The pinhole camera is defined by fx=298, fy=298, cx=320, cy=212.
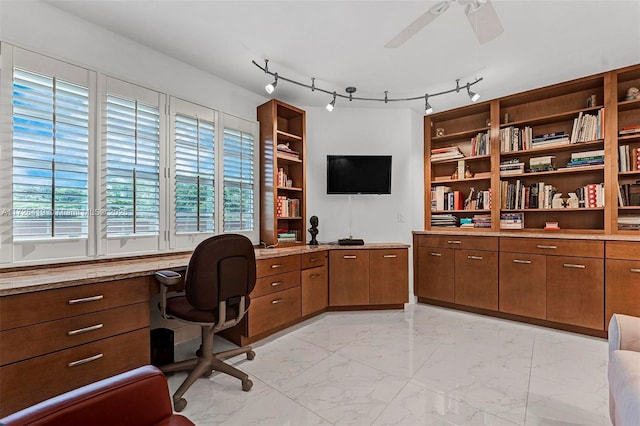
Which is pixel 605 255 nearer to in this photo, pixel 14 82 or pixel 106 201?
pixel 106 201

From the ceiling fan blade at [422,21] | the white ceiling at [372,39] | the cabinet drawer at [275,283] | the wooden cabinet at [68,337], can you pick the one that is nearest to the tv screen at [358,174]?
the white ceiling at [372,39]

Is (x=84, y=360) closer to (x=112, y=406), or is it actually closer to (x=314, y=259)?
(x=112, y=406)

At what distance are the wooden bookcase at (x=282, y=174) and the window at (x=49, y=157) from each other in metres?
1.61

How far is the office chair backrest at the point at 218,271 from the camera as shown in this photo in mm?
1817

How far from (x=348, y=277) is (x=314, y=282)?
0.45 metres

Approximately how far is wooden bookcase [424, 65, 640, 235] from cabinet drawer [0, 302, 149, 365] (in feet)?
11.5

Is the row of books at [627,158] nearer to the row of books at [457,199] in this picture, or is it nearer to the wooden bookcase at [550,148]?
the wooden bookcase at [550,148]

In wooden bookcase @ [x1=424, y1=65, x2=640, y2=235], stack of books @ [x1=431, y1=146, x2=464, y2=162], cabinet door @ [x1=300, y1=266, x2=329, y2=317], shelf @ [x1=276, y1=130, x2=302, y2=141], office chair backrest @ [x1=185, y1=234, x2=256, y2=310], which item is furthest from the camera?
stack of books @ [x1=431, y1=146, x2=464, y2=162]

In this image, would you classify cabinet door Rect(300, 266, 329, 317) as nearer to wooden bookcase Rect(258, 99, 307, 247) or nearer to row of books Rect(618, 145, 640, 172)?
wooden bookcase Rect(258, 99, 307, 247)

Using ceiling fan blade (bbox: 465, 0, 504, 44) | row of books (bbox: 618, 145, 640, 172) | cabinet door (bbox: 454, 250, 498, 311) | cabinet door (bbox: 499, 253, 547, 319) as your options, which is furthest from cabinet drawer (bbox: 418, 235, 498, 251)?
ceiling fan blade (bbox: 465, 0, 504, 44)

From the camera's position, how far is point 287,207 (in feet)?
11.5

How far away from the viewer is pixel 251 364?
231 cm

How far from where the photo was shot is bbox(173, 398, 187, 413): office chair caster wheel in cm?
173

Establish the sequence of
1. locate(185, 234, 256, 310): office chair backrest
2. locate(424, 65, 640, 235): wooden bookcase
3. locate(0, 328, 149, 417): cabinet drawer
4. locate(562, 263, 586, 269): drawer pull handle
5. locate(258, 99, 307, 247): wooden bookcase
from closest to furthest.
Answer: locate(0, 328, 149, 417): cabinet drawer
locate(185, 234, 256, 310): office chair backrest
locate(562, 263, 586, 269): drawer pull handle
locate(424, 65, 640, 235): wooden bookcase
locate(258, 99, 307, 247): wooden bookcase
